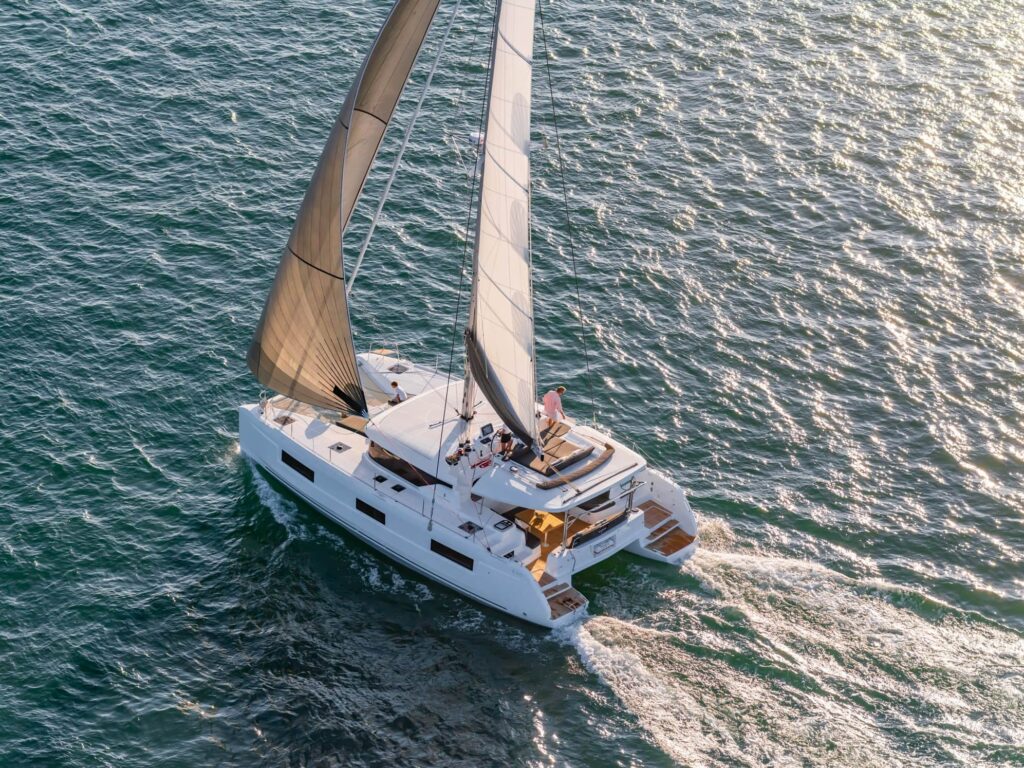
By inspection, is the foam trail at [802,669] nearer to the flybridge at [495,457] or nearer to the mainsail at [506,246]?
the flybridge at [495,457]

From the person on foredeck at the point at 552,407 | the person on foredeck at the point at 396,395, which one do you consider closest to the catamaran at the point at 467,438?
the person on foredeck at the point at 552,407

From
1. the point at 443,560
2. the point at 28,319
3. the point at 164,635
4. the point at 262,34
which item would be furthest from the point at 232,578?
the point at 262,34

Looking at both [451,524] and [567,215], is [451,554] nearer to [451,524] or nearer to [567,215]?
[451,524]

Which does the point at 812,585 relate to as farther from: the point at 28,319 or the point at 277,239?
the point at 28,319

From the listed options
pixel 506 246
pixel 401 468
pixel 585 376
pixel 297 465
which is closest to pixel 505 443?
pixel 401 468

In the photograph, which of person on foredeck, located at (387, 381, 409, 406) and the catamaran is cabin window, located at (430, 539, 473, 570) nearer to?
the catamaran

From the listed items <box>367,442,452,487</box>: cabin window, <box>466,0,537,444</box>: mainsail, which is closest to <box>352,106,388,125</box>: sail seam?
<box>466,0,537,444</box>: mainsail
